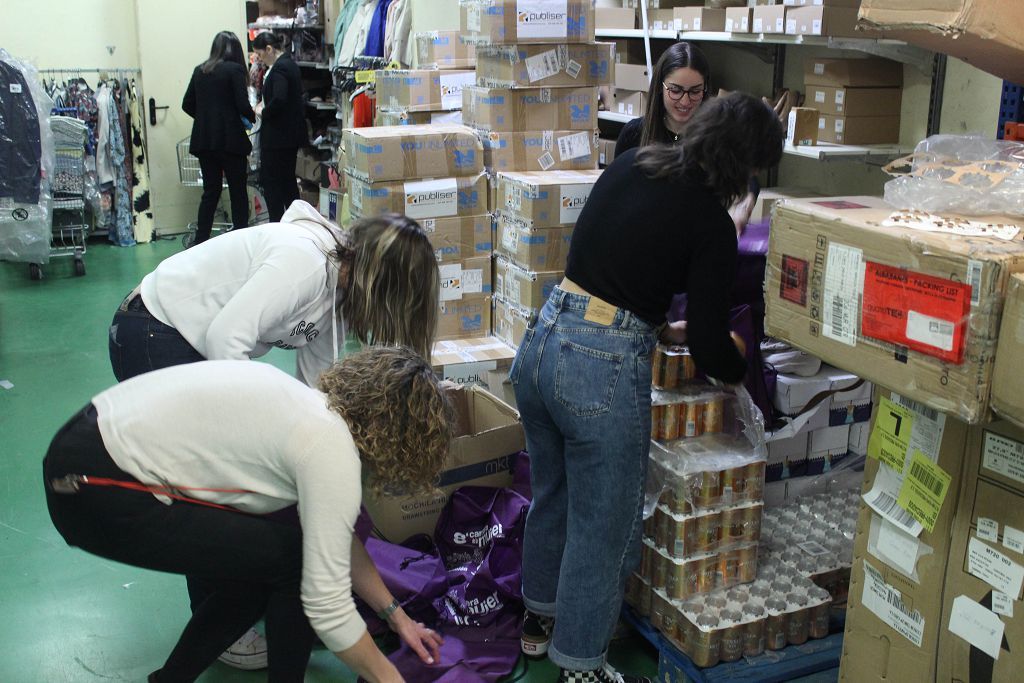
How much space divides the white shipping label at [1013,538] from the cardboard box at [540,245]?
208 cm

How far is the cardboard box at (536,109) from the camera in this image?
3688 millimetres

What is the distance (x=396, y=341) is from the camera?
2320 millimetres

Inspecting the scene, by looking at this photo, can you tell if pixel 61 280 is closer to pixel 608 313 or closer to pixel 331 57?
pixel 331 57

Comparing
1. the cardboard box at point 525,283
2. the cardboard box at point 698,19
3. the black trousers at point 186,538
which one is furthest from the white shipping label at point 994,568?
the cardboard box at point 698,19

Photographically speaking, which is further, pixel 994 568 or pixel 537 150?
pixel 537 150

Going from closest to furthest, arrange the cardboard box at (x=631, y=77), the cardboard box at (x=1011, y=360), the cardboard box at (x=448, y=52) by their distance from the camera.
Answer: the cardboard box at (x=1011, y=360) → the cardboard box at (x=631, y=77) → the cardboard box at (x=448, y=52)

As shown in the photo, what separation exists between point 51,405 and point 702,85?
3.26m

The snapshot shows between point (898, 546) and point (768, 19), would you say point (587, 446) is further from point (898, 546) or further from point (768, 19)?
point (768, 19)

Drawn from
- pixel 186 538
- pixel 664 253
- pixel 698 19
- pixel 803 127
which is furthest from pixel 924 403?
pixel 698 19

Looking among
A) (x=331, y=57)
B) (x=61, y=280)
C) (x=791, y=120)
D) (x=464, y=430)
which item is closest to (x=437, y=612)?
(x=464, y=430)

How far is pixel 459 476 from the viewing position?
2.97 metres

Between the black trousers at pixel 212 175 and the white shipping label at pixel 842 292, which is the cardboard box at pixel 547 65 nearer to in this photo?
the white shipping label at pixel 842 292

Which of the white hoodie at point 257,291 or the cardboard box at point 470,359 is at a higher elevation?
the white hoodie at point 257,291

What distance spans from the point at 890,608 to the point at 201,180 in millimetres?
7345
